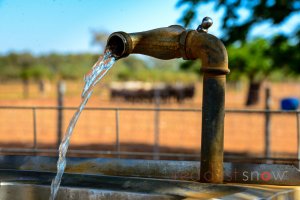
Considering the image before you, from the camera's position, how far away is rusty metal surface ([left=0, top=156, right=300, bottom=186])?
2.89m

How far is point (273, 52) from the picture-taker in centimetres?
795

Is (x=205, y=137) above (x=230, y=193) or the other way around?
above

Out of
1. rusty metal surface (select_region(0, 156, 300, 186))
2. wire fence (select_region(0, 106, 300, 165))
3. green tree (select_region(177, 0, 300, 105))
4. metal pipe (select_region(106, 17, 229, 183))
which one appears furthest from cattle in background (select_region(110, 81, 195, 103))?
metal pipe (select_region(106, 17, 229, 183))

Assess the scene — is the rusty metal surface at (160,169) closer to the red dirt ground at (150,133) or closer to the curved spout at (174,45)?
the curved spout at (174,45)

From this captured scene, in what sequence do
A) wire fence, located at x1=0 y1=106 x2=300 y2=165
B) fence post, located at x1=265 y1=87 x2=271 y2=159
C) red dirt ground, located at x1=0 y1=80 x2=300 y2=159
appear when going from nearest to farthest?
fence post, located at x1=265 y1=87 x2=271 y2=159, wire fence, located at x1=0 y1=106 x2=300 y2=165, red dirt ground, located at x1=0 y1=80 x2=300 y2=159

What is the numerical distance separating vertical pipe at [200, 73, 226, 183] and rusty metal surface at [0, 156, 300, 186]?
0.33 metres

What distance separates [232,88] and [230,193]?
4338 cm

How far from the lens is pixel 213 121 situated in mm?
2705

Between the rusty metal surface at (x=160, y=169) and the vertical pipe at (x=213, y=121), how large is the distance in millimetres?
325

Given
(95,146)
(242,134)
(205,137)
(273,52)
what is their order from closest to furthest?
1. (205,137)
2. (273,52)
3. (95,146)
4. (242,134)

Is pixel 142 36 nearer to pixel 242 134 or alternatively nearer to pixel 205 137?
pixel 205 137

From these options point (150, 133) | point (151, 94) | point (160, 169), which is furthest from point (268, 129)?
point (151, 94)

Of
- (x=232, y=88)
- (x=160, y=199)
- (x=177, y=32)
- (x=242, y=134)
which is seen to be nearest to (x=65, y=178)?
(x=160, y=199)

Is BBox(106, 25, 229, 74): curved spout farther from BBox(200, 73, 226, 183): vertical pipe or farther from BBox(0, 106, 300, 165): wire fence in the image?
BBox(0, 106, 300, 165): wire fence
